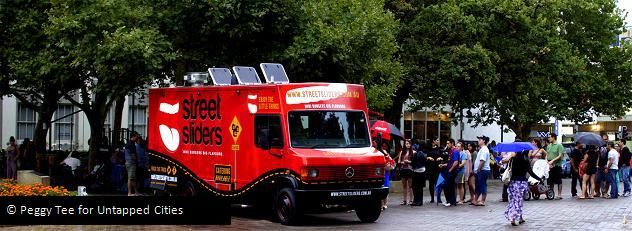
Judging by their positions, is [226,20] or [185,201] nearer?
[185,201]

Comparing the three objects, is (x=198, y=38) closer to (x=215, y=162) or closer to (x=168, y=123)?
(x=168, y=123)

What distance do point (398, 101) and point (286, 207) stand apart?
20.8 metres

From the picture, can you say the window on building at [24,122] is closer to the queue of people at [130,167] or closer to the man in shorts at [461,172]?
the queue of people at [130,167]

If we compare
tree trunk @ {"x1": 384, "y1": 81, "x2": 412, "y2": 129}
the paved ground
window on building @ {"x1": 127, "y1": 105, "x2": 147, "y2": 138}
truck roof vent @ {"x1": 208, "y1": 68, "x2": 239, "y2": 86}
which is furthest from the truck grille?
window on building @ {"x1": 127, "y1": 105, "x2": 147, "y2": 138}

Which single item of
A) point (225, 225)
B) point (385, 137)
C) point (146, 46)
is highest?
point (146, 46)

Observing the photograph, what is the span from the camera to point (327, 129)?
695 inches

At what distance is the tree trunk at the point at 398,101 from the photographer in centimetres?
3559

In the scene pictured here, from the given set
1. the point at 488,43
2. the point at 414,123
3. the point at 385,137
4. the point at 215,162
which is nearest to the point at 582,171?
the point at 385,137

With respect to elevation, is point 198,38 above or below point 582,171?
above

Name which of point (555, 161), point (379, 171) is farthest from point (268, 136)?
point (555, 161)

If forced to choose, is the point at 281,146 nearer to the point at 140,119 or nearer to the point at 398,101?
the point at 398,101

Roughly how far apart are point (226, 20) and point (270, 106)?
534cm

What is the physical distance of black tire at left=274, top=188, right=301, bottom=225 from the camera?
17.0 m

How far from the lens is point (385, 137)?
23422 mm
